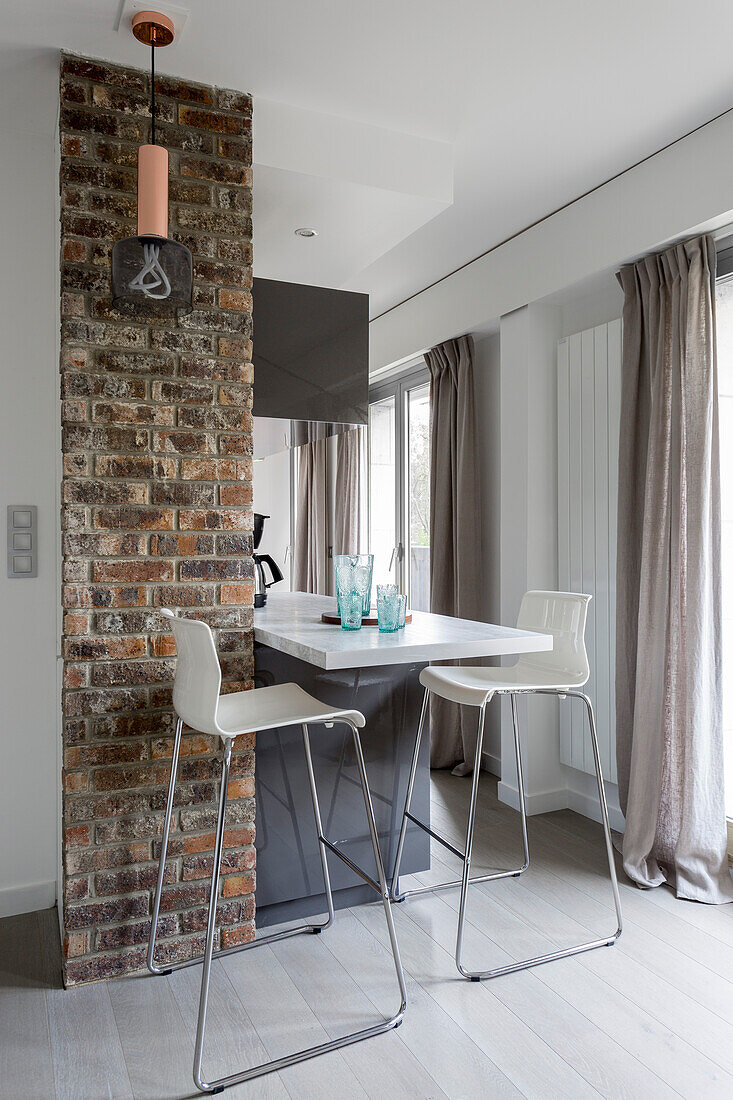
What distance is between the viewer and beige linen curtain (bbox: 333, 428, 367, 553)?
209 inches

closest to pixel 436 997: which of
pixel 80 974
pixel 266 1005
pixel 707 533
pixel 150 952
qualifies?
pixel 266 1005

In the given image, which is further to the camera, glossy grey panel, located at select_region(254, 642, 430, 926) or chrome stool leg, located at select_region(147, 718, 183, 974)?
glossy grey panel, located at select_region(254, 642, 430, 926)

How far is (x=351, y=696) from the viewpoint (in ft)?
8.49

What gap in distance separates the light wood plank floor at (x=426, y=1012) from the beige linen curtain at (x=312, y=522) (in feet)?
11.0

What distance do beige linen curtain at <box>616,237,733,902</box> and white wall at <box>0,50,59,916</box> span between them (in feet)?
6.77

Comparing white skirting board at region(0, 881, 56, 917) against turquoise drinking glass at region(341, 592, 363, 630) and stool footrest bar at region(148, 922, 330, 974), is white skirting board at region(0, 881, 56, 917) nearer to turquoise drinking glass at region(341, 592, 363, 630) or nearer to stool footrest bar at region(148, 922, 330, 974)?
stool footrest bar at region(148, 922, 330, 974)

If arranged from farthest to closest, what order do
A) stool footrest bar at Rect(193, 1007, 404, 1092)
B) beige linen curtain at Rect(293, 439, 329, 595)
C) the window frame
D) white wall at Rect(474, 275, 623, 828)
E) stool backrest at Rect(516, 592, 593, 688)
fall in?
1. beige linen curtain at Rect(293, 439, 329, 595)
2. the window frame
3. white wall at Rect(474, 275, 623, 828)
4. stool backrest at Rect(516, 592, 593, 688)
5. stool footrest bar at Rect(193, 1007, 404, 1092)

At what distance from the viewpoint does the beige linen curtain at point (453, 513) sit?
3980 millimetres

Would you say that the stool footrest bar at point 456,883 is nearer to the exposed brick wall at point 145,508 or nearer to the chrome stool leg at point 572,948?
the chrome stool leg at point 572,948

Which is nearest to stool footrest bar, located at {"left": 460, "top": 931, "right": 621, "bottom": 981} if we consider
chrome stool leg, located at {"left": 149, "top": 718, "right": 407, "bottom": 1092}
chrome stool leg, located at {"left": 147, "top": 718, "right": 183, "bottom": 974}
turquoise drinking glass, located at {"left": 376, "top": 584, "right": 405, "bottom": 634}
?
chrome stool leg, located at {"left": 149, "top": 718, "right": 407, "bottom": 1092}

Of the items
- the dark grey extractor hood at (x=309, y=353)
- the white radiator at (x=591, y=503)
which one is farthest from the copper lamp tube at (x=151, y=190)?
the white radiator at (x=591, y=503)

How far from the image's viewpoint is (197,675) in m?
1.94

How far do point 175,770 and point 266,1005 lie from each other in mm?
649

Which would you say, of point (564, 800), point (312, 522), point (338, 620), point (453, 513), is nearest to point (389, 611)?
point (338, 620)
